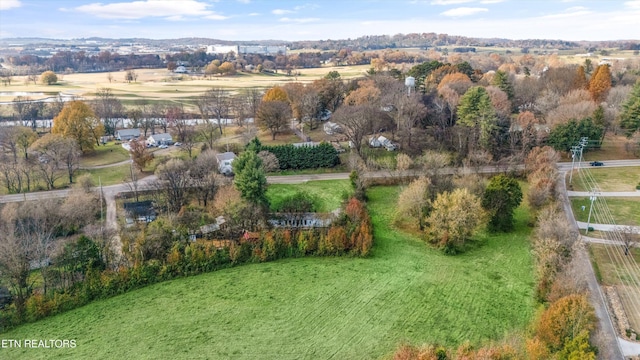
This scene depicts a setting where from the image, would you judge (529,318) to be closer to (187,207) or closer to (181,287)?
(181,287)

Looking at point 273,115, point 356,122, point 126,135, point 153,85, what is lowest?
point 126,135

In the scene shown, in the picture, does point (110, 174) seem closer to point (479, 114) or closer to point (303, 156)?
point (303, 156)

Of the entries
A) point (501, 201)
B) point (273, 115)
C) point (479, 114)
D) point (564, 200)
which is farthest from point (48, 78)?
point (564, 200)

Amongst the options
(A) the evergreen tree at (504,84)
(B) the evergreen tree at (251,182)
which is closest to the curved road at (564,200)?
(B) the evergreen tree at (251,182)

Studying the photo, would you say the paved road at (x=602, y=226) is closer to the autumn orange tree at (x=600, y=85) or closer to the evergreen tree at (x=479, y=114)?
the evergreen tree at (x=479, y=114)

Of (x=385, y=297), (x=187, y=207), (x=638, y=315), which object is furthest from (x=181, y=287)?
(x=638, y=315)

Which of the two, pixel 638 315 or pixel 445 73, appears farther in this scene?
pixel 445 73
